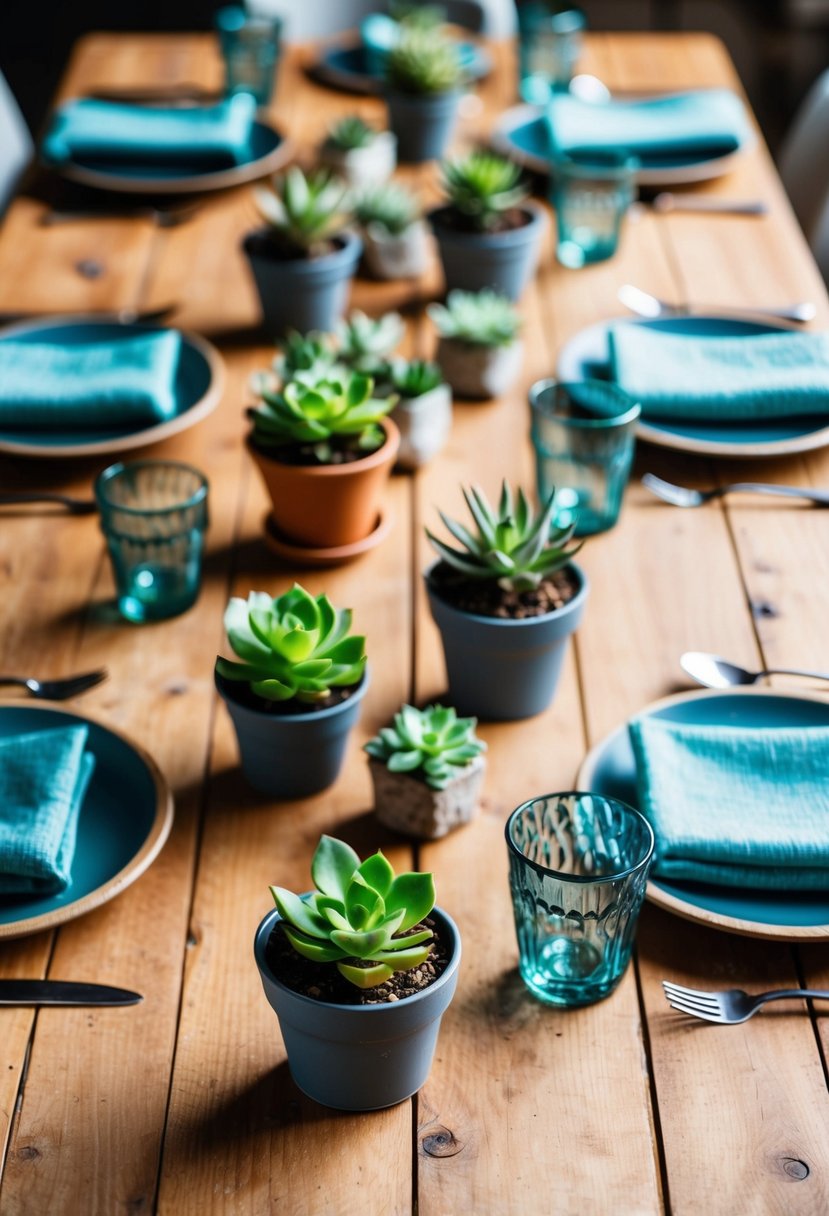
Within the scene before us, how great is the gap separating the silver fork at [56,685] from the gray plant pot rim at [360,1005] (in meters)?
0.42

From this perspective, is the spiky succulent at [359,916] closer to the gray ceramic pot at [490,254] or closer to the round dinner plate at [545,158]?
the gray ceramic pot at [490,254]

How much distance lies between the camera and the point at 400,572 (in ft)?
4.35

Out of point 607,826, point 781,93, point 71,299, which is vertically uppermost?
point 607,826

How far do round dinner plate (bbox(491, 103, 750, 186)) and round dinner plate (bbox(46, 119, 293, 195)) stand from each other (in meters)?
0.36

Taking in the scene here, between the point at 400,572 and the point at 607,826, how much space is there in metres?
0.47

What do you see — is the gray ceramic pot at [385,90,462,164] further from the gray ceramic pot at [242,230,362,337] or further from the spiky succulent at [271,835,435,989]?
the spiky succulent at [271,835,435,989]

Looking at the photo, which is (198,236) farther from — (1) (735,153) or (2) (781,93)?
(2) (781,93)

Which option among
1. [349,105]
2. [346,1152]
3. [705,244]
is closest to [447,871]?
[346,1152]

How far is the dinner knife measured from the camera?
34.7 inches

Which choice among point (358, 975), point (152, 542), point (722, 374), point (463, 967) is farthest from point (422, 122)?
point (358, 975)

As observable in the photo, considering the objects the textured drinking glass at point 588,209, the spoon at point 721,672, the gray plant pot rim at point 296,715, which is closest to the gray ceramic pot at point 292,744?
the gray plant pot rim at point 296,715

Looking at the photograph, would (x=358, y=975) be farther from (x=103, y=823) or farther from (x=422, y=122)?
(x=422, y=122)

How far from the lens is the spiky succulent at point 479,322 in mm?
1535

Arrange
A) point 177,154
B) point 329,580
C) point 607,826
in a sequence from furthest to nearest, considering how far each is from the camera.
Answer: point 177,154 → point 329,580 → point 607,826
